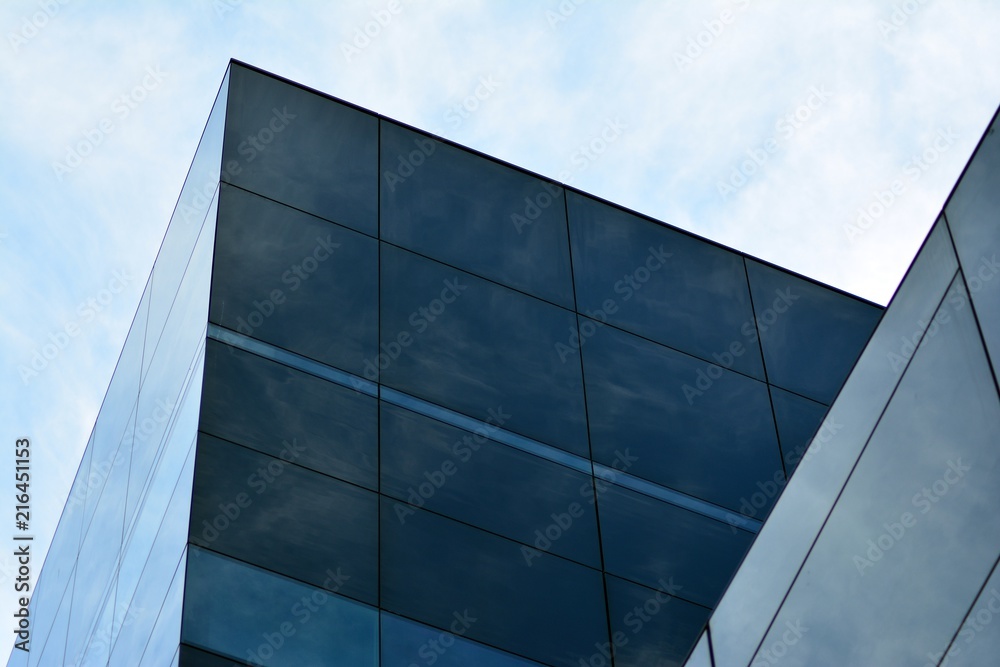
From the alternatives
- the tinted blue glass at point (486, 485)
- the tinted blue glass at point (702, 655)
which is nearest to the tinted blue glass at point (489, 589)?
the tinted blue glass at point (486, 485)

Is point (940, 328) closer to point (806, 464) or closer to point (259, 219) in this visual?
point (806, 464)

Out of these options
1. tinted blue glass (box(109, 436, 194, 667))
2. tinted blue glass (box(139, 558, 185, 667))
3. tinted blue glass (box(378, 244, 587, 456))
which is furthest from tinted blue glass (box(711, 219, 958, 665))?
tinted blue glass (box(378, 244, 587, 456))

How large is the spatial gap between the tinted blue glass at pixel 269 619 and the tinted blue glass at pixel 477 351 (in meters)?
3.44

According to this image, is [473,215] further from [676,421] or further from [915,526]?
[915,526]

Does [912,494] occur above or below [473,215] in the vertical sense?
below

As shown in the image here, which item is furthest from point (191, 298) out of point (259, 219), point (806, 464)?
point (806, 464)

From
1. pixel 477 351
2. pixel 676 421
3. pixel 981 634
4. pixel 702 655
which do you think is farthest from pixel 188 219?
pixel 981 634

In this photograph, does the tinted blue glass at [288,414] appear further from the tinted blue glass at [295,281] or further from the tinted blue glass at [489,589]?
the tinted blue glass at [489,589]

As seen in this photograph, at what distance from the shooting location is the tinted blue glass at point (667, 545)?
15.5m

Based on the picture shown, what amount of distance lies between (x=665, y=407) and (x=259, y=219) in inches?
254

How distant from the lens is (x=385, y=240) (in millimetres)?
16703

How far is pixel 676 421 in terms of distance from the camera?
17516 millimetres

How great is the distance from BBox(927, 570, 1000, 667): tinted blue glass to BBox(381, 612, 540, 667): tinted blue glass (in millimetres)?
6984

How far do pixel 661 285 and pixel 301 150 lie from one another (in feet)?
20.3
